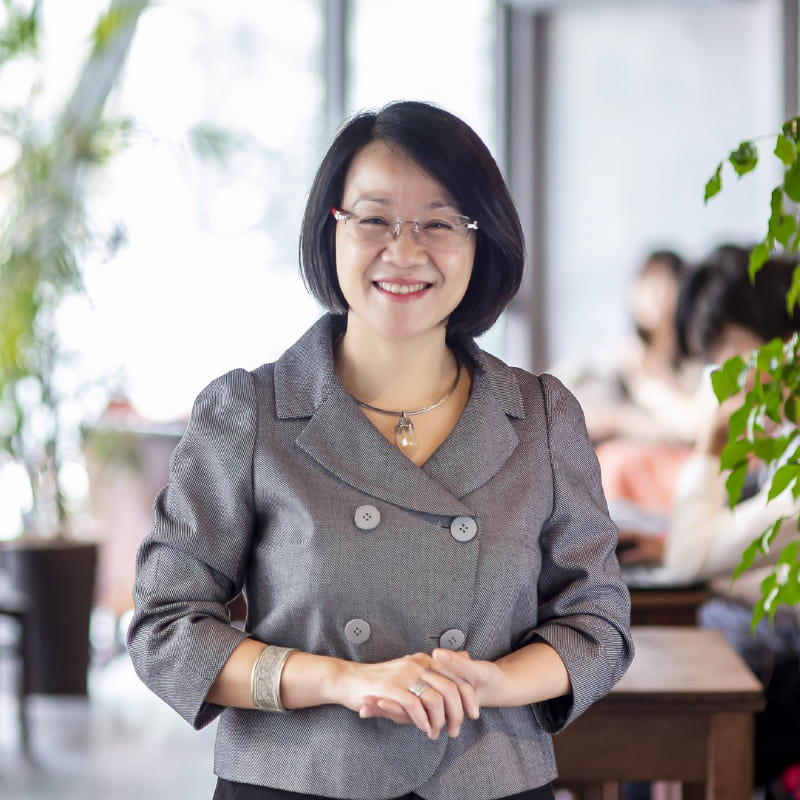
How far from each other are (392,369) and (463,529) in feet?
0.73

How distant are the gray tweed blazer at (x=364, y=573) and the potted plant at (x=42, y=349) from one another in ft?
11.0

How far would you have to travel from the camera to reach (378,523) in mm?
1345

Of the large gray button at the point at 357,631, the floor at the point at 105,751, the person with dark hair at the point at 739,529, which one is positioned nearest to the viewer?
the large gray button at the point at 357,631

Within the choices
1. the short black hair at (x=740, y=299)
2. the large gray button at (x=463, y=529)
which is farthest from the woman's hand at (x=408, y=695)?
the short black hair at (x=740, y=299)

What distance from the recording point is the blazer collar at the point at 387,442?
1365 millimetres

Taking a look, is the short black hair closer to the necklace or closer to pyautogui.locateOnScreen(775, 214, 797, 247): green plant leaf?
pyautogui.locateOnScreen(775, 214, 797, 247): green plant leaf

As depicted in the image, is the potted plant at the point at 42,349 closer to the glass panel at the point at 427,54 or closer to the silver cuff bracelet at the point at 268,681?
the glass panel at the point at 427,54

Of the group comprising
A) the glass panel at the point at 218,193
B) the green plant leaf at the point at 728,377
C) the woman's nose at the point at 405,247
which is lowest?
the green plant leaf at the point at 728,377

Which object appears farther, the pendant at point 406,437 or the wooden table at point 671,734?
the wooden table at point 671,734

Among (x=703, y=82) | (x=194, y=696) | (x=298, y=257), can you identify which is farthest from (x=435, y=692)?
(x=703, y=82)

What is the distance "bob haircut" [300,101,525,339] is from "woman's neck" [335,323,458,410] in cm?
7

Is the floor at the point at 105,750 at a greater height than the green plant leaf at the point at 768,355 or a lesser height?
lesser

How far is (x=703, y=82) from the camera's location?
688cm

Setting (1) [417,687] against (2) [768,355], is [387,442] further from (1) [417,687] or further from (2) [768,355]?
(2) [768,355]
